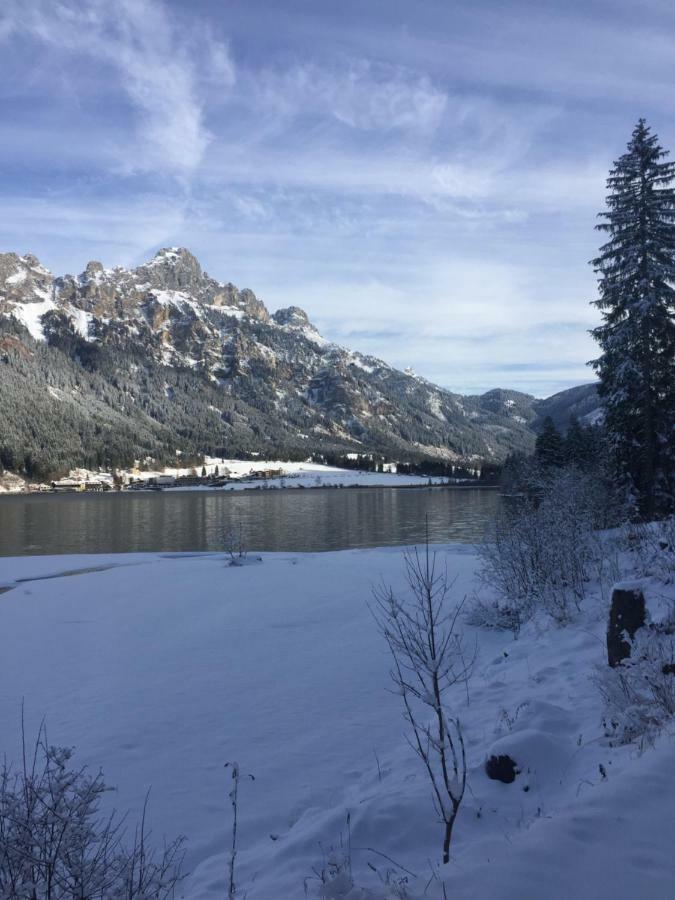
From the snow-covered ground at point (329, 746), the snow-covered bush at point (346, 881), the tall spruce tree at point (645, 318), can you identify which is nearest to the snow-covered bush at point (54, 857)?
the snow-covered bush at point (346, 881)

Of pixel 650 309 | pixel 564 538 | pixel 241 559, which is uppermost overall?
pixel 650 309

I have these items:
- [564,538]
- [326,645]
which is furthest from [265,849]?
[564,538]

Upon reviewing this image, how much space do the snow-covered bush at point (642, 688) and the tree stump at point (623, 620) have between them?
22cm

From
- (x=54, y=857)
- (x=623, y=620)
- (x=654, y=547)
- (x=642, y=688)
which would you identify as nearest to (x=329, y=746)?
(x=642, y=688)

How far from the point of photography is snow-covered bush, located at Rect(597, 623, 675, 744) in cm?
573

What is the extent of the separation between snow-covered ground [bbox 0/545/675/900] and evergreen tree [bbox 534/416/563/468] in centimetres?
4035

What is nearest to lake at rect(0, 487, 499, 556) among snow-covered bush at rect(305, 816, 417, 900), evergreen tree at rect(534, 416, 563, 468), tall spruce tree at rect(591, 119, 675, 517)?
evergreen tree at rect(534, 416, 563, 468)

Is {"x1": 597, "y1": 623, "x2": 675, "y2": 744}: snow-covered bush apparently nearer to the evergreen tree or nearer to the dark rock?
the dark rock

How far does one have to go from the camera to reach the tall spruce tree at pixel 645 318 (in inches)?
890

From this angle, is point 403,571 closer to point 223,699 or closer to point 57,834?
point 223,699

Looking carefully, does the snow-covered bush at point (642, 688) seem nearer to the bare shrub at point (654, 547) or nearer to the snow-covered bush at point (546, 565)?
the bare shrub at point (654, 547)

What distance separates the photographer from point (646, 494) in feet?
77.3

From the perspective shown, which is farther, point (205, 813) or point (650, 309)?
point (650, 309)

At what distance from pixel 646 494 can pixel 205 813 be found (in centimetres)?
2284
